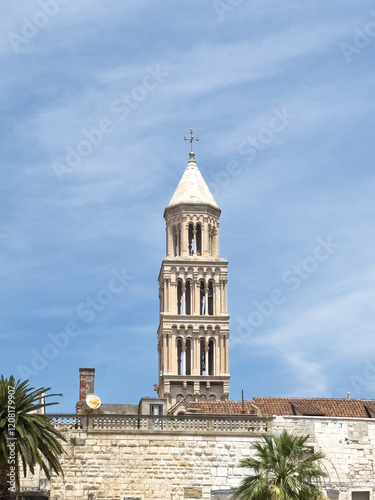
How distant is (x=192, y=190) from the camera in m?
111

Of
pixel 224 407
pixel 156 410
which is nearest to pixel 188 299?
pixel 224 407

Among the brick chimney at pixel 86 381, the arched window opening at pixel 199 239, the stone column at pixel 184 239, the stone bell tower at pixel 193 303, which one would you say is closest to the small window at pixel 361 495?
the brick chimney at pixel 86 381

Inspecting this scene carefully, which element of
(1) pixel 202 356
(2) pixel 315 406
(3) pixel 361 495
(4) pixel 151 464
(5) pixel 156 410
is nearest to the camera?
(4) pixel 151 464

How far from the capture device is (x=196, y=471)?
184ft

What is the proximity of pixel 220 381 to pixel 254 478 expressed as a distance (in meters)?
55.2

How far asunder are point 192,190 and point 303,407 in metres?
46.0

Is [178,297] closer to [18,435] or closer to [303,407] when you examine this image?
[303,407]

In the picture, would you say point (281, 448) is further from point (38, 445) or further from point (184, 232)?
point (184, 232)

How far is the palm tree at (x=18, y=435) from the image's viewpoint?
4688cm

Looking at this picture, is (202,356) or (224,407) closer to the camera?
(224,407)

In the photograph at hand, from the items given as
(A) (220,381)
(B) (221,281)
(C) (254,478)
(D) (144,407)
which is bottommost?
(C) (254,478)

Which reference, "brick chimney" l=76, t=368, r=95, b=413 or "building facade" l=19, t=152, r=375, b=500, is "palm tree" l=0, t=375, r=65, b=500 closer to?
"building facade" l=19, t=152, r=375, b=500

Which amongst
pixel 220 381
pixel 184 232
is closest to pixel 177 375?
pixel 220 381

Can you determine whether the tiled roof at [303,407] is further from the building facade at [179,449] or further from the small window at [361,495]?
the small window at [361,495]
